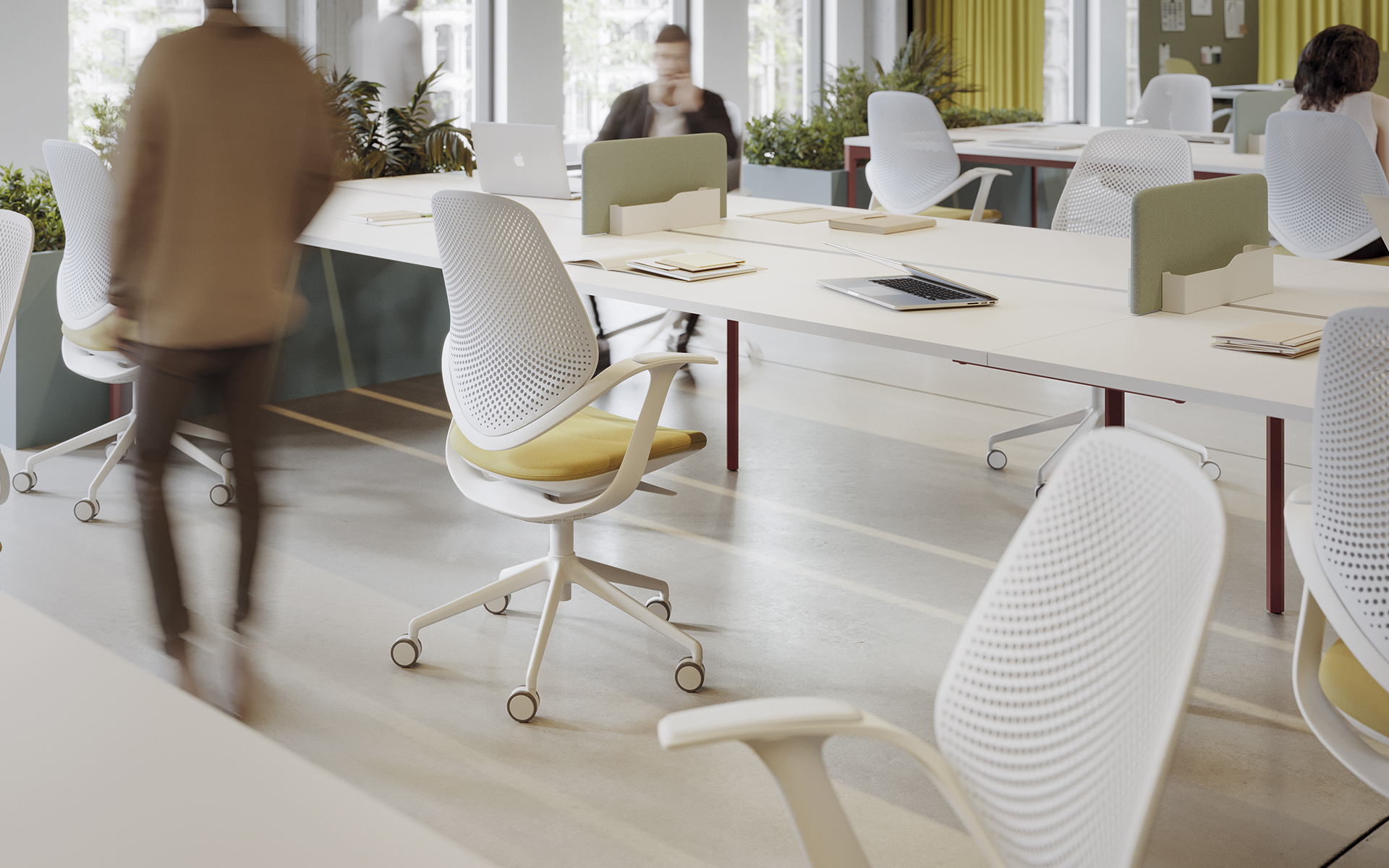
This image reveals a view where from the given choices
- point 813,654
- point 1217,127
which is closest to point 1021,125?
point 1217,127

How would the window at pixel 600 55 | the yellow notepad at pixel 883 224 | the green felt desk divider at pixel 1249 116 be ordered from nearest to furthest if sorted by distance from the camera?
the yellow notepad at pixel 883 224, the green felt desk divider at pixel 1249 116, the window at pixel 600 55

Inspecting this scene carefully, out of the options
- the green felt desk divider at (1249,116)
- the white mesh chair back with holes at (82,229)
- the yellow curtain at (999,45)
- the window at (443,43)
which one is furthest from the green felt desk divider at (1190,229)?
the yellow curtain at (999,45)

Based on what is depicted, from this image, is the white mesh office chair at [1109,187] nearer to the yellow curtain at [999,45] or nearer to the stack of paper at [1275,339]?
the stack of paper at [1275,339]

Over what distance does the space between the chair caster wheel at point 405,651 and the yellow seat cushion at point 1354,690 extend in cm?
172

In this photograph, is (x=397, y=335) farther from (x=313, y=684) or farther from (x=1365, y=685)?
(x=1365, y=685)

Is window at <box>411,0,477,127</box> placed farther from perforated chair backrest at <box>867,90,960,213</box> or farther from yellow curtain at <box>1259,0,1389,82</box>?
yellow curtain at <box>1259,0,1389,82</box>

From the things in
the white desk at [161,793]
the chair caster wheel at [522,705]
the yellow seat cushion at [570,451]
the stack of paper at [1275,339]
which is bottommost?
the chair caster wheel at [522,705]

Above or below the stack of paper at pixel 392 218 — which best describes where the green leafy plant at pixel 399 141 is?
above

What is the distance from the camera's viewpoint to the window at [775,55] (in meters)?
10.3

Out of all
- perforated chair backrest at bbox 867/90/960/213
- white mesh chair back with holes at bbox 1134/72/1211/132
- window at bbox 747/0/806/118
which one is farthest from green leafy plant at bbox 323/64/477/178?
window at bbox 747/0/806/118

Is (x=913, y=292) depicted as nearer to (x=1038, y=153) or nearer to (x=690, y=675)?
(x=690, y=675)

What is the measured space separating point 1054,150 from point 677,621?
11.5 ft

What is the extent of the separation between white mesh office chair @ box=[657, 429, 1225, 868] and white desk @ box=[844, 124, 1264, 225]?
3.30 meters

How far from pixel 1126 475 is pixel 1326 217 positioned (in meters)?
3.71
